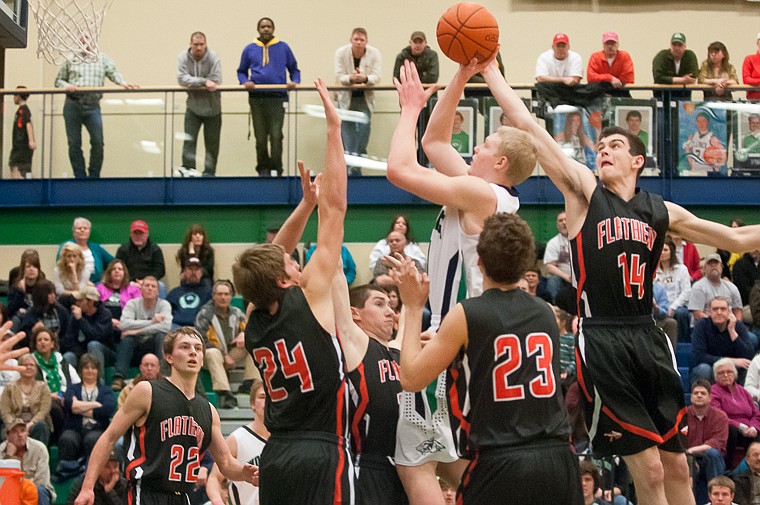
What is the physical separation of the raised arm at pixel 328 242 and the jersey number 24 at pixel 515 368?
1164 millimetres

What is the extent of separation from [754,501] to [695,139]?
5.86 meters

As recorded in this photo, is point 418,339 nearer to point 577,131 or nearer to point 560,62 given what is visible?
point 577,131

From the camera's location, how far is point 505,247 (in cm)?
507

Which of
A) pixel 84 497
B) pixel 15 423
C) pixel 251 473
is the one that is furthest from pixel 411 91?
pixel 15 423

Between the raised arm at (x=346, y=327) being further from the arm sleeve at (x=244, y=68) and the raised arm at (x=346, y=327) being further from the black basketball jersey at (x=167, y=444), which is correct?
the arm sleeve at (x=244, y=68)

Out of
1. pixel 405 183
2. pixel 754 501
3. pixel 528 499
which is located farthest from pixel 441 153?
pixel 754 501

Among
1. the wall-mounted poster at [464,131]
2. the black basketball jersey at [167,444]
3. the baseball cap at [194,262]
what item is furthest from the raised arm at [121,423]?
the baseball cap at [194,262]

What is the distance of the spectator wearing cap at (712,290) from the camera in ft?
47.8

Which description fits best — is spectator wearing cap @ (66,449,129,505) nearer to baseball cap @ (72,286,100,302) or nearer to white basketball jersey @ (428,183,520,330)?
baseball cap @ (72,286,100,302)

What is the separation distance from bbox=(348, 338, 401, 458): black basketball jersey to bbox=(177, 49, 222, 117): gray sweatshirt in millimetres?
10666

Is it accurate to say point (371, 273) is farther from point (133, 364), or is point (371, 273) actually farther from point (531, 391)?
point (531, 391)

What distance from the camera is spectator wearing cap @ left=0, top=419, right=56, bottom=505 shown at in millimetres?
12000

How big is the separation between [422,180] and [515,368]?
135cm

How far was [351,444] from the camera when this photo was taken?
247 inches
